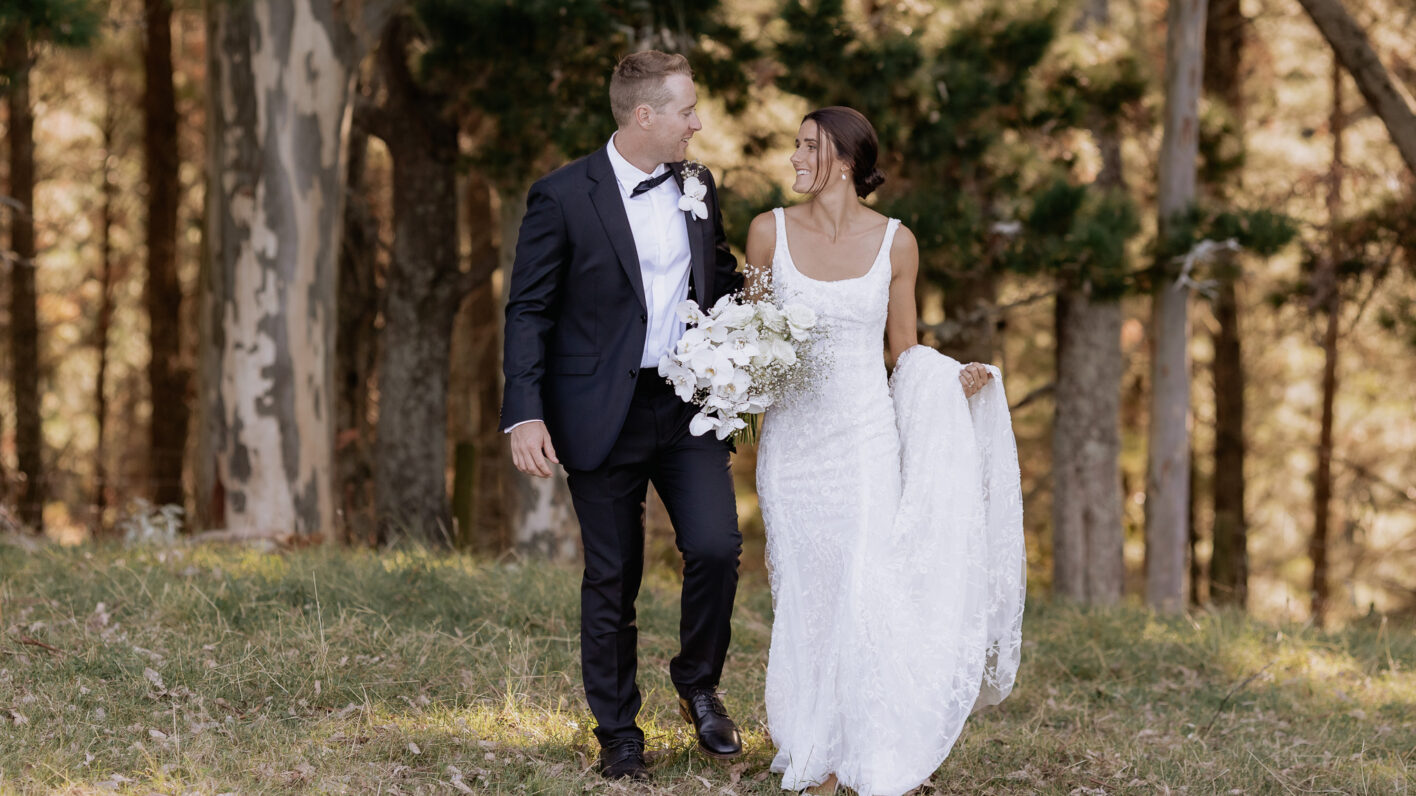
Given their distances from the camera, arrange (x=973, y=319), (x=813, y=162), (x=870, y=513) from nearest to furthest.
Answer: (x=870, y=513) → (x=813, y=162) → (x=973, y=319)

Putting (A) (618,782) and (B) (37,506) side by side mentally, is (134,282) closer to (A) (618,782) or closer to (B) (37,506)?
(B) (37,506)

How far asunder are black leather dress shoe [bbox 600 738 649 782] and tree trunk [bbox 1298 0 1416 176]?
6.83 m

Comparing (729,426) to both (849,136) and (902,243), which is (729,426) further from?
(849,136)

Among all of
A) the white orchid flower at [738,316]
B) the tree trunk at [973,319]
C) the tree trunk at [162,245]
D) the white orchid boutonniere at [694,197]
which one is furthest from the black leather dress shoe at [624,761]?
the tree trunk at [162,245]

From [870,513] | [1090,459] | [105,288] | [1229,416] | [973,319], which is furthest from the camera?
[105,288]

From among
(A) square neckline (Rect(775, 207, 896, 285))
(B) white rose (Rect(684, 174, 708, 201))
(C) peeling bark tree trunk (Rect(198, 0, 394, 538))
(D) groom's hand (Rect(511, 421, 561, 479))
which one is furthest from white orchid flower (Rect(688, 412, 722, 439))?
(C) peeling bark tree trunk (Rect(198, 0, 394, 538))

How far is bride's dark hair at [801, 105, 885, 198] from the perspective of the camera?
12.6 feet

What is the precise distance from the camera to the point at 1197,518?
50.3ft

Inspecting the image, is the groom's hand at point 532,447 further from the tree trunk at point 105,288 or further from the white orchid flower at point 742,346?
the tree trunk at point 105,288

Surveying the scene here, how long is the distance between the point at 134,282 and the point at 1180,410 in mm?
15694

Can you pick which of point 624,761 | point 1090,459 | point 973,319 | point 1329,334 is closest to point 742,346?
point 624,761

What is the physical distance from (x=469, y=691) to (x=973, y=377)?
7.03 ft

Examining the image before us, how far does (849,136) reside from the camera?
Result: 3.86 meters

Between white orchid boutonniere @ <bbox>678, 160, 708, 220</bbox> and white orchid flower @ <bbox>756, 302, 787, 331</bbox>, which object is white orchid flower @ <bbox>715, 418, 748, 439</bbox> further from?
white orchid boutonniere @ <bbox>678, 160, 708, 220</bbox>
